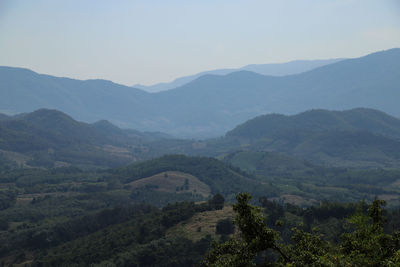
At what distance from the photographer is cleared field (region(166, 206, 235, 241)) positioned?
4355 inches

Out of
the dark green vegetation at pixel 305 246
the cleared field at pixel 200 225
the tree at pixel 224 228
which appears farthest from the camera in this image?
the cleared field at pixel 200 225

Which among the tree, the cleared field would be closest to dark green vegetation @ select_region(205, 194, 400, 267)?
the tree

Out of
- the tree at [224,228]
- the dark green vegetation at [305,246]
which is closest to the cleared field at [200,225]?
the tree at [224,228]

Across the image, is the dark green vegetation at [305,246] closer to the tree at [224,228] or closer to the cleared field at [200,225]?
the tree at [224,228]

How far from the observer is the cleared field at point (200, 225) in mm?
110625

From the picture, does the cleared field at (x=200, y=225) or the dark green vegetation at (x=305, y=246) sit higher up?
the dark green vegetation at (x=305, y=246)

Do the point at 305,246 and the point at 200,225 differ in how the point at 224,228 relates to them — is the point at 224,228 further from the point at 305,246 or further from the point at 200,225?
the point at 305,246

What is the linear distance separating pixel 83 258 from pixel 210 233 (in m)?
38.5

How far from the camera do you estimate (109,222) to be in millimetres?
163250

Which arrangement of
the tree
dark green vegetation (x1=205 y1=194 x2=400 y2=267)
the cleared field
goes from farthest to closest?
the cleared field
the tree
dark green vegetation (x1=205 y1=194 x2=400 y2=267)

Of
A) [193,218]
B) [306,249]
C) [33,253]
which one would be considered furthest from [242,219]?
[33,253]

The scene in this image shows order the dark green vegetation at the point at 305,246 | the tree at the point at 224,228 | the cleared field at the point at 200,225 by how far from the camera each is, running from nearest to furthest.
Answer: the dark green vegetation at the point at 305,246 < the tree at the point at 224,228 < the cleared field at the point at 200,225

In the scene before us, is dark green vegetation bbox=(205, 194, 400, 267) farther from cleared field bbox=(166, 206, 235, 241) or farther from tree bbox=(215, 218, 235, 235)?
cleared field bbox=(166, 206, 235, 241)

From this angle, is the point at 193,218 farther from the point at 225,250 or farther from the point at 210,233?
the point at 225,250
